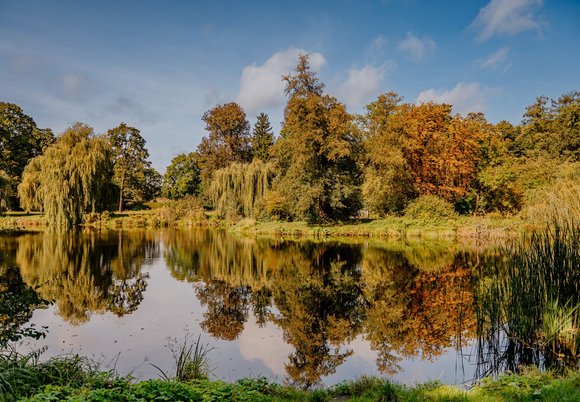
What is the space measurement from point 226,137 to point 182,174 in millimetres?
8065

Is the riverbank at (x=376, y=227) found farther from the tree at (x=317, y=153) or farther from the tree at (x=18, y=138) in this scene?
the tree at (x=18, y=138)

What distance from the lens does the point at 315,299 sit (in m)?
10.7

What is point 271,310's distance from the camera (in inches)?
391

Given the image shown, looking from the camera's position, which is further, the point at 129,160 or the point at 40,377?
the point at 129,160

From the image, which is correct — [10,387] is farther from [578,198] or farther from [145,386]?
[578,198]

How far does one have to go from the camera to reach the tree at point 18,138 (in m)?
42.2

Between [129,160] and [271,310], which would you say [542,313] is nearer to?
[271,310]

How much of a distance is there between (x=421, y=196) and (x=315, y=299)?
1942cm

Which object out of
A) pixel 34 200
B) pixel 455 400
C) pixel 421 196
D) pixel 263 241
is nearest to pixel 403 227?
pixel 421 196

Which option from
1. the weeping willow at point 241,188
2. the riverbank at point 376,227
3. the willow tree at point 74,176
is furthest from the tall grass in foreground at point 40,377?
the weeping willow at point 241,188

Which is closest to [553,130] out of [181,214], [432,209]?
[432,209]

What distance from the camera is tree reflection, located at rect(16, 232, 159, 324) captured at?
10.3m

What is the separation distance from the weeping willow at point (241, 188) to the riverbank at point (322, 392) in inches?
1105

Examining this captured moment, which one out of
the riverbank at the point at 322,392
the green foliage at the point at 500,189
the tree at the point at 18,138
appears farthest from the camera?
the tree at the point at 18,138
